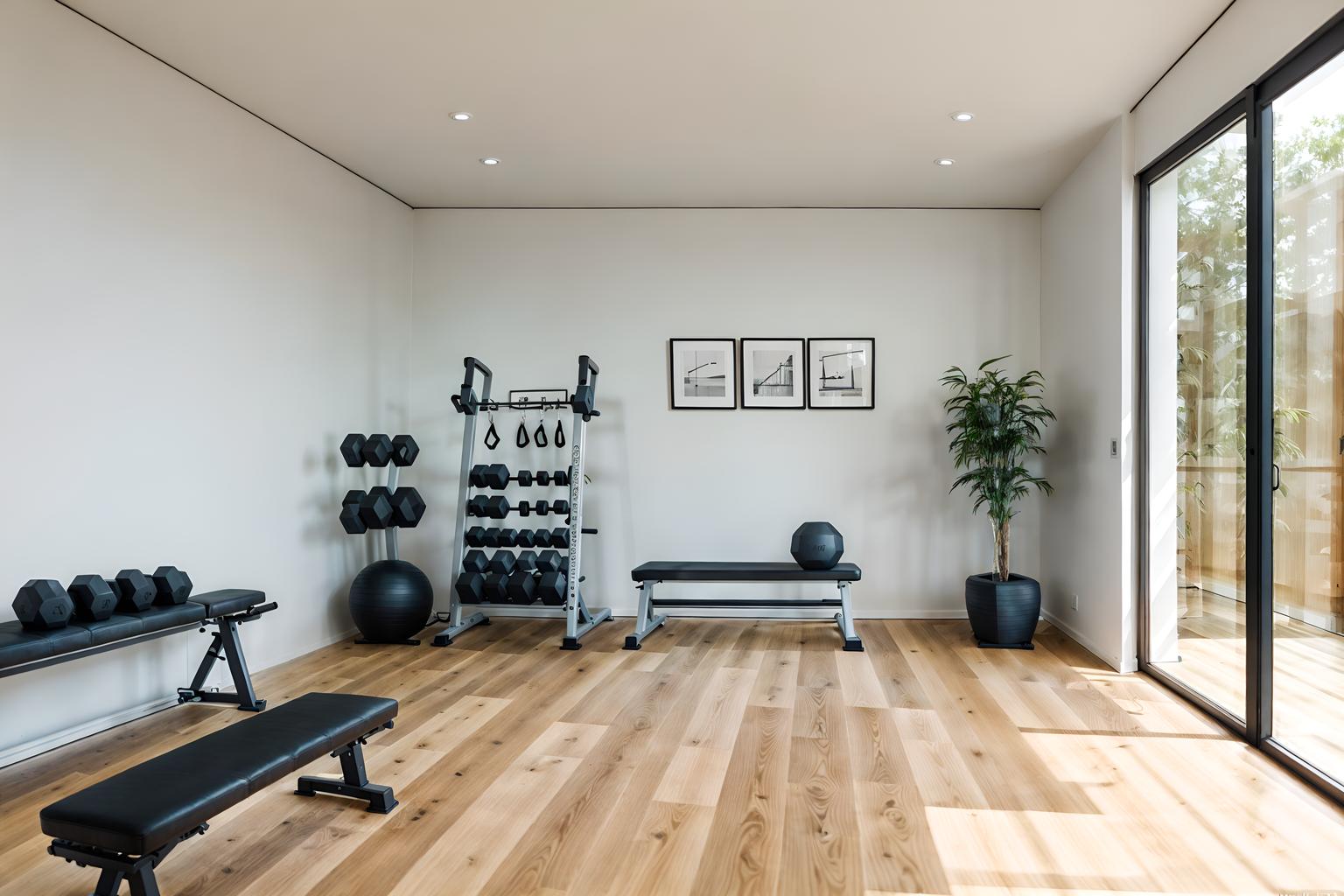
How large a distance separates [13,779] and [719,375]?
4.05 metres

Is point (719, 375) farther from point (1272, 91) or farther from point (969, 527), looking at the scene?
point (1272, 91)

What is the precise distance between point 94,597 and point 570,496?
247cm

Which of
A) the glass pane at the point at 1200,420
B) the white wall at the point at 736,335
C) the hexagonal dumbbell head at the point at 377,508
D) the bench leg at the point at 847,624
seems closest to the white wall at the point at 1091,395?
the glass pane at the point at 1200,420

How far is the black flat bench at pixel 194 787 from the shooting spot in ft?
5.79

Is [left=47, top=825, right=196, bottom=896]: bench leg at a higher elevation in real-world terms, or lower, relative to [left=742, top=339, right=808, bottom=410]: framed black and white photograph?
lower

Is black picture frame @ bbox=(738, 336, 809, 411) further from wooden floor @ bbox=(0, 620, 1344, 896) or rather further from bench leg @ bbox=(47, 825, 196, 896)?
bench leg @ bbox=(47, 825, 196, 896)

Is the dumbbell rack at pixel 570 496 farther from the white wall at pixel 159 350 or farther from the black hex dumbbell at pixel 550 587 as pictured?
the white wall at pixel 159 350

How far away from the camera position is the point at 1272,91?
9.45 ft

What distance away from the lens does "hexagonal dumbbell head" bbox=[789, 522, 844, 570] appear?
480cm

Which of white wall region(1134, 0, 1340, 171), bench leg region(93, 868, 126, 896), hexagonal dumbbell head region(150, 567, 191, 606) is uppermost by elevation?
white wall region(1134, 0, 1340, 171)

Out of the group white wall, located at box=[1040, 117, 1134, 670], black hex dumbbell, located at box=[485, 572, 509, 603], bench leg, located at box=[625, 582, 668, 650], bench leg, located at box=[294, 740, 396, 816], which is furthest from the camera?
black hex dumbbell, located at box=[485, 572, 509, 603]

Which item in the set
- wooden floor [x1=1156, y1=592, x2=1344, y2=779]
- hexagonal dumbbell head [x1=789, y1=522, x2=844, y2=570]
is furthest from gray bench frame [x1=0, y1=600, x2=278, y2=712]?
wooden floor [x1=1156, y1=592, x2=1344, y2=779]

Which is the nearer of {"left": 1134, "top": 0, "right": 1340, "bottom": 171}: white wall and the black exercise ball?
{"left": 1134, "top": 0, "right": 1340, "bottom": 171}: white wall

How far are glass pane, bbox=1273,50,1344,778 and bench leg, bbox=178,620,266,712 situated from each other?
12.8ft
